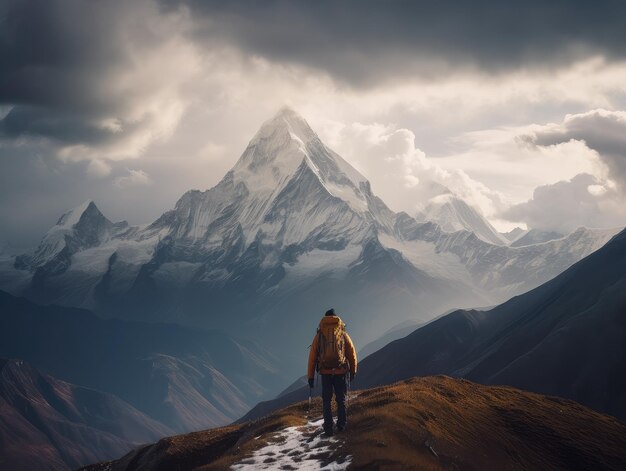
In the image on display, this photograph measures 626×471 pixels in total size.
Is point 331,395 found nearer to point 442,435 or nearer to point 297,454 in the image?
point 297,454

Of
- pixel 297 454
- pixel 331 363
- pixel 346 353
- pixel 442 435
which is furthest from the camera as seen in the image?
pixel 346 353

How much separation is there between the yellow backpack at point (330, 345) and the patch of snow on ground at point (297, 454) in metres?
3.50

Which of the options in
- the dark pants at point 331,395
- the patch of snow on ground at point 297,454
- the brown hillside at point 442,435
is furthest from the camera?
the dark pants at point 331,395

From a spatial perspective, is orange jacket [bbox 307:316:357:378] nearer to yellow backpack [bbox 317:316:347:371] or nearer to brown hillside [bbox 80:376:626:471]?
yellow backpack [bbox 317:316:347:371]

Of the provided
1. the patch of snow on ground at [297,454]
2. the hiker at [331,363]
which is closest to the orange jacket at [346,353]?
the hiker at [331,363]

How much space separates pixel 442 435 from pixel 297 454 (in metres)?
7.07

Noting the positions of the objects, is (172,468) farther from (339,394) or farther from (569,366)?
(569,366)

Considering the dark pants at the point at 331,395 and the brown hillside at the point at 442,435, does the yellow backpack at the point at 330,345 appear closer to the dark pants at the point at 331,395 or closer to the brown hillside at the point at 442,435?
the dark pants at the point at 331,395

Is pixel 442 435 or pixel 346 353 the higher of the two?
pixel 346 353

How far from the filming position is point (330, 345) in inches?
1364

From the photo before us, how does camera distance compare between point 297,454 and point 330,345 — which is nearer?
point 297,454

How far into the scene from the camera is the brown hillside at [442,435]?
32.0 metres

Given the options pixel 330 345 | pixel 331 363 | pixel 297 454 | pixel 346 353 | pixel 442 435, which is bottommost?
pixel 442 435

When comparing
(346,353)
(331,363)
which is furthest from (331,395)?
(346,353)
